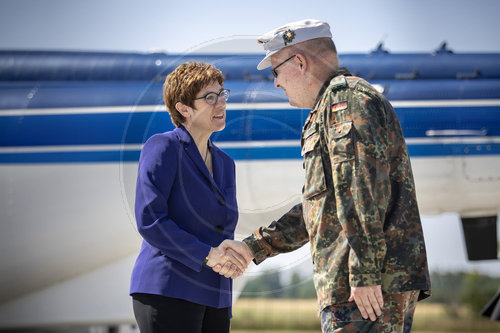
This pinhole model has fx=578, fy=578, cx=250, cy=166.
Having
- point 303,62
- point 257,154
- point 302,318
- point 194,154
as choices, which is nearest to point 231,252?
point 194,154

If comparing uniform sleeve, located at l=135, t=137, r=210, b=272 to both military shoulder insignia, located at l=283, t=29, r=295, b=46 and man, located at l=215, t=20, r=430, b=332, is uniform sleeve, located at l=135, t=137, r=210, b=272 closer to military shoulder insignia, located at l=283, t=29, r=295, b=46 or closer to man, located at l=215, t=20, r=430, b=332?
man, located at l=215, t=20, r=430, b=332

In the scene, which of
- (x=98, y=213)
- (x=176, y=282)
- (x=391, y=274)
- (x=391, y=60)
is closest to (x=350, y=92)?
(x=391, y=274)

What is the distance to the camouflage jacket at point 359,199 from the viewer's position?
163 centimetres

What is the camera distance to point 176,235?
1969 mm

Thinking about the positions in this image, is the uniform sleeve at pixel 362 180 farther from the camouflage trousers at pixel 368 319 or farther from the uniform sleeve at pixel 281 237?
the uniform sleeve at pixel 281 237

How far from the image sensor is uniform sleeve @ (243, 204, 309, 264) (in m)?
2.20

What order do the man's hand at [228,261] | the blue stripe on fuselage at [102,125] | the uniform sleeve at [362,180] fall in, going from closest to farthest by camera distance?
the uniform sleeve at [362,180], the man's hand at [228,261], the blue stripe on fuselage at [102,125]

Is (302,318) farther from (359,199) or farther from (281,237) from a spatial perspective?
(359,199)

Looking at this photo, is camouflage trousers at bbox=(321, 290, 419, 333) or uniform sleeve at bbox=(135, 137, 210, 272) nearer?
camouflage trousers at bbox=(321, 290, 419, 333)

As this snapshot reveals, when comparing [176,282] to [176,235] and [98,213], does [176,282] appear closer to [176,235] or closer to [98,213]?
[176,235]

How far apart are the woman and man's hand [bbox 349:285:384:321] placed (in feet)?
1.94

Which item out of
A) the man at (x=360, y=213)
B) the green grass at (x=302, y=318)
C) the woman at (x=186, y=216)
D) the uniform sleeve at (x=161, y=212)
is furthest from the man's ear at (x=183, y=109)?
the green grass at (x=302, y=318)

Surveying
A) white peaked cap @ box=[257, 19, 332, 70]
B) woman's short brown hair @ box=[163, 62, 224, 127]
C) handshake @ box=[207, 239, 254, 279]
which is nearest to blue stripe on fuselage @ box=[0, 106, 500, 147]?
woman's short brown hair @ box=[163, 62, 224, 127]

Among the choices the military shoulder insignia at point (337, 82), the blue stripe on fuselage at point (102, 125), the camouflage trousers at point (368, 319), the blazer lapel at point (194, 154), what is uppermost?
the blue stripe on fuselage at point (102, 125)
